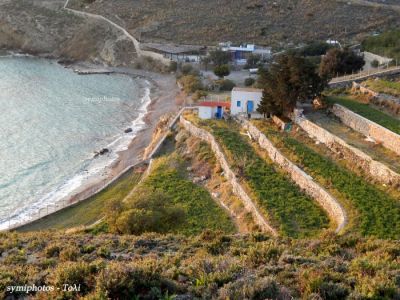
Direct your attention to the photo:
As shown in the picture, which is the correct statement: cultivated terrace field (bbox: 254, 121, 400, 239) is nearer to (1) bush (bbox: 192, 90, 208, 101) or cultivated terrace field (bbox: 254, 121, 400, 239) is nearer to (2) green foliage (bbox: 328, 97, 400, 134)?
(2) green foliage (bbox: 328, 97, 400, 134)

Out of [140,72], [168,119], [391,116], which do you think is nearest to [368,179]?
[391,116]

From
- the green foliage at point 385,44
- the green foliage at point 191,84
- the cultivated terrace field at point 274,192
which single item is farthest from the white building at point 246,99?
the green foliage at point 385,44

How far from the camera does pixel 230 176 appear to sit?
90.8ft

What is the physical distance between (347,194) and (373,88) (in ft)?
48.5

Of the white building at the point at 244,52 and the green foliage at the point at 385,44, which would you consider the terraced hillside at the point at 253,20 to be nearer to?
the white building at the point at 244,52

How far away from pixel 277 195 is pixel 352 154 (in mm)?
4377

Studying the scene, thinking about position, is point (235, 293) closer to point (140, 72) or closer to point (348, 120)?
point (348, 120)

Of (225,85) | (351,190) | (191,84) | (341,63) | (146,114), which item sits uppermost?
(341,63)

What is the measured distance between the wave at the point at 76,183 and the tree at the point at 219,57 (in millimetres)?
17610

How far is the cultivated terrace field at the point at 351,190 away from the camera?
1967cm

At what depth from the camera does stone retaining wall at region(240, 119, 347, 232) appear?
69.7 ft

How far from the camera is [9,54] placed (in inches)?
3278

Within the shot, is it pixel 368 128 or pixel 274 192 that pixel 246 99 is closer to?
pixel 368 128

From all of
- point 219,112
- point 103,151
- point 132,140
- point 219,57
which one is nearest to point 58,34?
point 219,57
